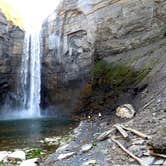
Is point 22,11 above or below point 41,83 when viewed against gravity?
above

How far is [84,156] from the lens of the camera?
14.0 metres

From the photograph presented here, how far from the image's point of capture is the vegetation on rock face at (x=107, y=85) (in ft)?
85.2

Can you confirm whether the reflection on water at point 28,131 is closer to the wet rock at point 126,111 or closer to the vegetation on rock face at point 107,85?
the vegetation on rock face at point 107,85

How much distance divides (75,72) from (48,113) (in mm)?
4230

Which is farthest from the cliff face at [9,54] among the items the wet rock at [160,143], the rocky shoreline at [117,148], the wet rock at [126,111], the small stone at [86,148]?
the wet rock at [160,143]

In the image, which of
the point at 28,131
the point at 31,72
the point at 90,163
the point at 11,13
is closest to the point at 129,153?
the point at 90,163

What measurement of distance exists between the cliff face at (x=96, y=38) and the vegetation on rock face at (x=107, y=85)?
1.84 ft

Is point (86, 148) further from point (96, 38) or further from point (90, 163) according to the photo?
point (96, 38)

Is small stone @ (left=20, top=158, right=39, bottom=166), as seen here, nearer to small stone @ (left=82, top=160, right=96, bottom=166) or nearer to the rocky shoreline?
the rocky shoreline

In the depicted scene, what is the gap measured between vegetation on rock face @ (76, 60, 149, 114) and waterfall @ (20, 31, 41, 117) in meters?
5.56

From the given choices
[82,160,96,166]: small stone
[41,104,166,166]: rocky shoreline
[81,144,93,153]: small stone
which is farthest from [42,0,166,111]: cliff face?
[82,160,96,166]: small stone

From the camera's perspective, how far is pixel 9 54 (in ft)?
108

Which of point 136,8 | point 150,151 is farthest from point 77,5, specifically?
point 150,151

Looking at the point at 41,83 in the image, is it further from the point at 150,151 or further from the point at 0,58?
the point at 150,151
